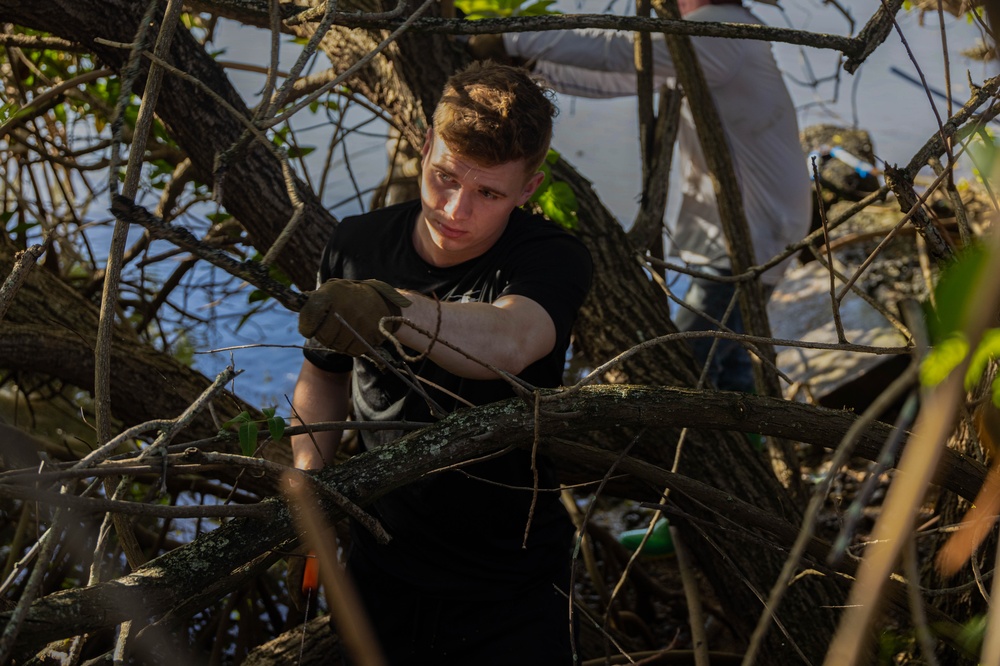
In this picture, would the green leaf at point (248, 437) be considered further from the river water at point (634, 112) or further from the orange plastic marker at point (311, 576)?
the river water at point (634, 112)

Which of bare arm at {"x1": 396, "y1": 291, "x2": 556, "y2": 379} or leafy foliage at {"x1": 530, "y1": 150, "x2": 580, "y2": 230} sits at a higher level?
leafy foliage at {"x1": 530, "y1": 150, "x2": 580, "y2": 230}

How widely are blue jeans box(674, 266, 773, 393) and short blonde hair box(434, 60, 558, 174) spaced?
154 centimetres

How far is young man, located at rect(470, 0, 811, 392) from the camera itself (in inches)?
109

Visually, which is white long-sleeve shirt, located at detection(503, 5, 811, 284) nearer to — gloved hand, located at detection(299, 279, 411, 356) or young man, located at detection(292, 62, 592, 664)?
young man, located at detection(292, 62, 592, 664)

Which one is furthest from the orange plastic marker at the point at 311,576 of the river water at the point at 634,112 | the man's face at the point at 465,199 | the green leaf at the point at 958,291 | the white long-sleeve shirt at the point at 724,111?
the river water at the point at 634,112

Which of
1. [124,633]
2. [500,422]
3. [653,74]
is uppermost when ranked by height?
[653,74]

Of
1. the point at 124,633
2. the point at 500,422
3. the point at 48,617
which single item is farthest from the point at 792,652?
the point at 48,617

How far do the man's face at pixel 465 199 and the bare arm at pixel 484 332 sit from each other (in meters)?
0.21

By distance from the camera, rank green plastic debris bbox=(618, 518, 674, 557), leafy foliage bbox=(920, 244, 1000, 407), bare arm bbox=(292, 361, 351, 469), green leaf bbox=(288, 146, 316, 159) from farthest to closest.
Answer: green plastic debris bbox=(618, 518, 674, 557) → green leaf bbox=(288, 146, 316, 159) → bare arm bbox=(292, 361, 351, 469) → leafy foliage bbox=(920, 244, 1000, 407)

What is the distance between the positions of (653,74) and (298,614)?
1.78m

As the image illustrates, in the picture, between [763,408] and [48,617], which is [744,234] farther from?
[48,617]

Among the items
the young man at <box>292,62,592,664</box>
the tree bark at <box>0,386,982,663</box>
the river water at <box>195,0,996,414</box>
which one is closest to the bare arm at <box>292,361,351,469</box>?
the young man at <box>292,62,592,664</box>

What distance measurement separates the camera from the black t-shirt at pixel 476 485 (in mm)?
1741

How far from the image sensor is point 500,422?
1364 millimetres
